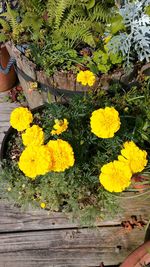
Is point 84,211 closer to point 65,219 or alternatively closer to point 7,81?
point 65,219

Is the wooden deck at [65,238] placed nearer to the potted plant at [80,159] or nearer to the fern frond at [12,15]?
the potted plant at [80,159]

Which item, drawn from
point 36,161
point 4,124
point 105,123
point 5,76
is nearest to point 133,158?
point 105,123

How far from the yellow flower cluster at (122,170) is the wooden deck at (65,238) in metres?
0.62

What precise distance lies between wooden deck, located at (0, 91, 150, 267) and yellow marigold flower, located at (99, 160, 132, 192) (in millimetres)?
625

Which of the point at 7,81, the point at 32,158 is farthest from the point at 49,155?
the point at 7,81

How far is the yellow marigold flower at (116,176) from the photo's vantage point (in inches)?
62.6

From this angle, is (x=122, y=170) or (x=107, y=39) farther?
(x=107, y=39)

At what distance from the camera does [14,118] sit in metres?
1.72

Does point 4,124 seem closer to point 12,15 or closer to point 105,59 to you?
point 12,15

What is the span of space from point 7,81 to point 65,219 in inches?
49.6

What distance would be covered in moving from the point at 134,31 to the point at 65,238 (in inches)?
52.7

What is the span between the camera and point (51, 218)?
221cm

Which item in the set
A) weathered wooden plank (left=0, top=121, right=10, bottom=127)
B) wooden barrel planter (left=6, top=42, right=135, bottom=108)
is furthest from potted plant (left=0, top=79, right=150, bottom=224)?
weathered wooden plank (left=0, top=121, right=10, bottom=127)

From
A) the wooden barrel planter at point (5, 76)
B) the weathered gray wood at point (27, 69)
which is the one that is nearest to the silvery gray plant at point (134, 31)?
the weathered gray wood at point (27, 69)
